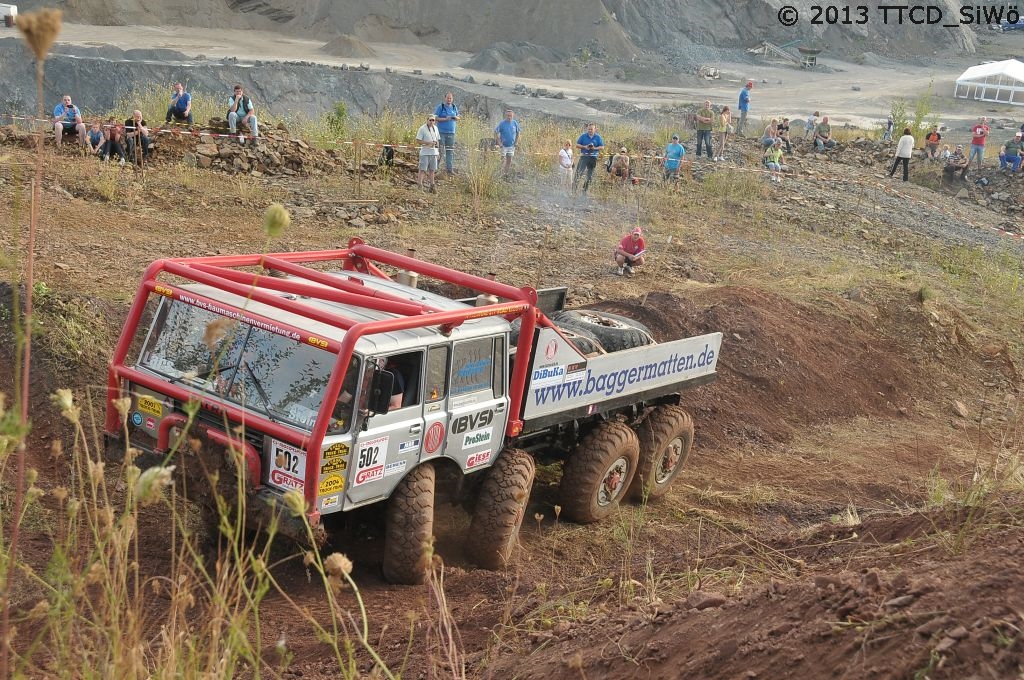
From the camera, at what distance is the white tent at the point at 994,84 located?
163 ft

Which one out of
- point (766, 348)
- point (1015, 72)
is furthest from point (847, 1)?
point (766, 348)

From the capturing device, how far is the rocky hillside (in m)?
47.5

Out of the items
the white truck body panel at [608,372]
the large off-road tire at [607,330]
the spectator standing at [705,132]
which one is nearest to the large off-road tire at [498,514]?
the white truck body panel at [608,372]

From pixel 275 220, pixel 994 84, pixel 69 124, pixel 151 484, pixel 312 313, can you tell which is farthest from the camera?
pixel 994 84

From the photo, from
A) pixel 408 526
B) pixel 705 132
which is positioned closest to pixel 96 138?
pixel 408 526

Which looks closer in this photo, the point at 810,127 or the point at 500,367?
the point at 500,367

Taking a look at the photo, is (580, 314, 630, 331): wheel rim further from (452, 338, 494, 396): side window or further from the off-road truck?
(452, 338, 494, 396): side window

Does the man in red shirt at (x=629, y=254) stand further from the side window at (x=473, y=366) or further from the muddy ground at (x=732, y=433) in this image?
the side window at (x=473, y=366)

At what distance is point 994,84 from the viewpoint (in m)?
50.3

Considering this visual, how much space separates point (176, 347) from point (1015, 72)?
51.6m

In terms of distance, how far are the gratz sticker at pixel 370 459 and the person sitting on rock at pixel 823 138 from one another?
29166mm

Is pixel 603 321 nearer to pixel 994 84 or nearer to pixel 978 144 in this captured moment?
pixel 978 144

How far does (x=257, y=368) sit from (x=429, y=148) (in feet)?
44.9

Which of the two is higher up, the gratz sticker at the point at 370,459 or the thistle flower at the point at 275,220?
the thistle flower at the point at 275,220
